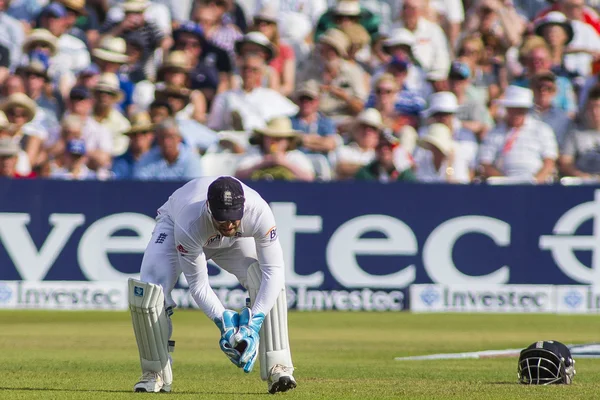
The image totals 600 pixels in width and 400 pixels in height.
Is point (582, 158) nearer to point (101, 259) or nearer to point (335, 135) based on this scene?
point (335, 135)

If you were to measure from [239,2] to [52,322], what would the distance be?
21.4 feet

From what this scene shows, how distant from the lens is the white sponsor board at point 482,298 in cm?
1511

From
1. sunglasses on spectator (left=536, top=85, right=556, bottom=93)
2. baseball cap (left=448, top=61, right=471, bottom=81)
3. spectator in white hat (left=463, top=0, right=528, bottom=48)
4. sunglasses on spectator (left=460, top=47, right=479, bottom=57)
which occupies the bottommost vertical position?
sunglasses on spectator (left=536, top=85, right=556, bottom=93)

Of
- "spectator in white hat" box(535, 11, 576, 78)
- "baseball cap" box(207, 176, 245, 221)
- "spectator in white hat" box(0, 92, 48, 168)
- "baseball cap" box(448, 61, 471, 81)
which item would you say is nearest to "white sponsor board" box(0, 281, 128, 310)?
"spectator in white hat" box(0, 92, 48, 168)

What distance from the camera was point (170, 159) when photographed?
1554 centimetres

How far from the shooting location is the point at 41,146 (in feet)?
53.4

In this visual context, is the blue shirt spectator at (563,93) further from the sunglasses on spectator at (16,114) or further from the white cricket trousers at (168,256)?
the white cricket trousers at (168,256)

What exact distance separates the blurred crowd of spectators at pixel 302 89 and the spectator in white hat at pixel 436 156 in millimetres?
19

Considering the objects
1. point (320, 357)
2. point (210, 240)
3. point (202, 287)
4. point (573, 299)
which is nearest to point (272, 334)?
point (202, 287)

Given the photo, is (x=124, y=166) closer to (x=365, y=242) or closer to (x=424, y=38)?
(x=365, y=242)

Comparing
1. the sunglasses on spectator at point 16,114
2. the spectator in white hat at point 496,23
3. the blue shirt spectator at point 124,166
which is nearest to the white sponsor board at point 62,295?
the blue shirt spectator at point 124,166

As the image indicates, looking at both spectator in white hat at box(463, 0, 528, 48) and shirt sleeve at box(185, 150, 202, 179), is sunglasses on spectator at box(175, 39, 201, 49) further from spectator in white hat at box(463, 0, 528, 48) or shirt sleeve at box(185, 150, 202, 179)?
spectator in white hat at box(463, 0, 528, 48)

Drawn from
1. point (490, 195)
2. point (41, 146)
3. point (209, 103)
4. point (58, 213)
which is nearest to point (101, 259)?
point (58, 213)

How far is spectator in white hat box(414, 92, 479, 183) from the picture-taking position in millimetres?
15922
